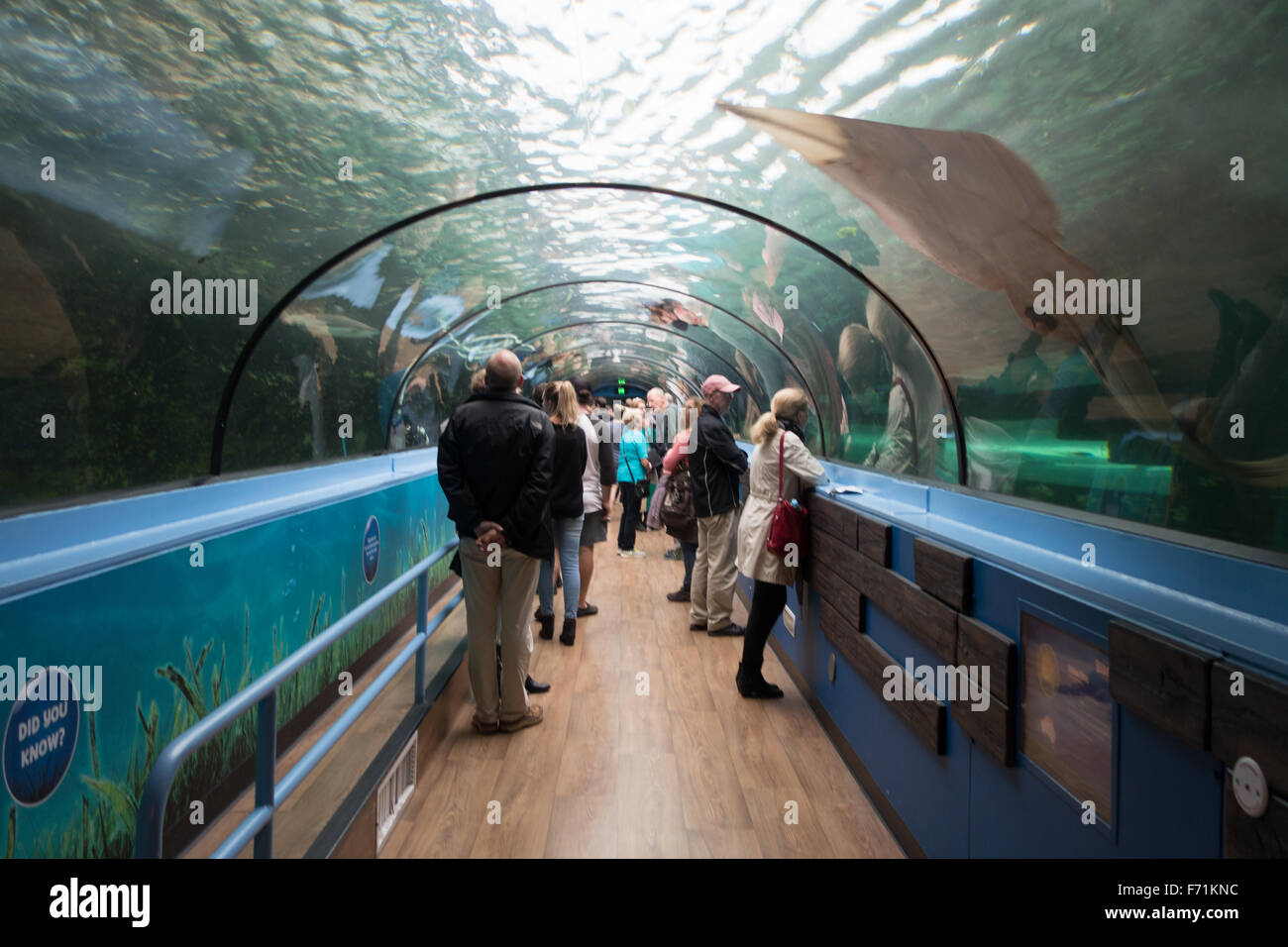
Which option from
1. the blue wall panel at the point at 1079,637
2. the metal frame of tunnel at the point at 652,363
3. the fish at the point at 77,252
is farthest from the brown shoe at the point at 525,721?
the metal frame of tunnel at the point at 652,363

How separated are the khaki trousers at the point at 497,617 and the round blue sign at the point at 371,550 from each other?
1.35 metres

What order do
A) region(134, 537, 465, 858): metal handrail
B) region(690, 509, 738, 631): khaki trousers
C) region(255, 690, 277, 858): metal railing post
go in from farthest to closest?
region(690, 509, 738, 631): khaki trousers, region(255, 690, 277, 858): metal railing post, region(134, 537, 465, 858): metal handrail

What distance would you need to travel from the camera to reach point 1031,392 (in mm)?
3668

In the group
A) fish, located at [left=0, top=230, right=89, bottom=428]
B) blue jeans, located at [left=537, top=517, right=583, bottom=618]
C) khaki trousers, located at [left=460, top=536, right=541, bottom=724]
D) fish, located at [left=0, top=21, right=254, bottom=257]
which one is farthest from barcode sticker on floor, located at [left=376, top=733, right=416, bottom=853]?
fish, located at [left=0, top=21, right=254, bottom=257]

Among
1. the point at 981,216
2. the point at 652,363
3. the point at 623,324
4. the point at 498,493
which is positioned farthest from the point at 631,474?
the point at 652,363

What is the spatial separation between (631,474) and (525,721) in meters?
5.02

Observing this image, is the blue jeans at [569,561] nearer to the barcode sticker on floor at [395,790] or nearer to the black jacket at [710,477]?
the black jacket at [710,477]

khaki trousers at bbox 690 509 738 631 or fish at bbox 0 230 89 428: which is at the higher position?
fish at bbox 0 230 89 428

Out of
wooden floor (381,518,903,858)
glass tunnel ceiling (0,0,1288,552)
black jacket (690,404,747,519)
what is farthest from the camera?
black jacket (690,404,747,519)

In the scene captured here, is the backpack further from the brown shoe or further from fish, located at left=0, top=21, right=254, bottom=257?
fish, located at left=0, top=21, right=254, bottom=257

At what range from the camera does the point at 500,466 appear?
13.3 feet

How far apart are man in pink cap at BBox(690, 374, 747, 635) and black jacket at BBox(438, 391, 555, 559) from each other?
1.90 meters

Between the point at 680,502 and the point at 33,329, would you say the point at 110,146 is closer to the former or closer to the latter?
the point at 33,329

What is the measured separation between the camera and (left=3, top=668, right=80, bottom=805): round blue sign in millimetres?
1951
